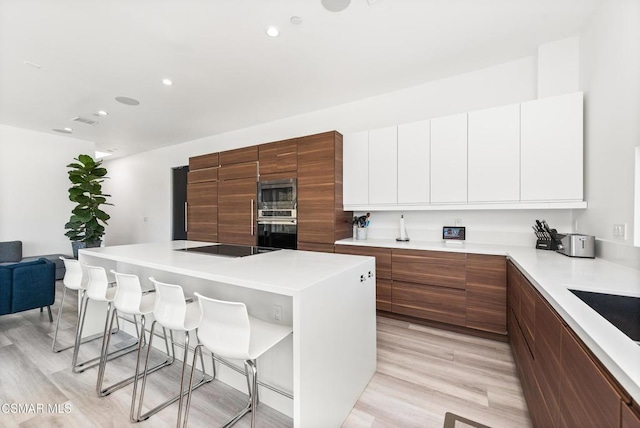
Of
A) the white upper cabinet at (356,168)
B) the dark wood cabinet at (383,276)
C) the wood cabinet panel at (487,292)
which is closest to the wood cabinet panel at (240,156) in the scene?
the white upper cabinet at (356,168)

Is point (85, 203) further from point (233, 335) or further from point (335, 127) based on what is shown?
point (233, 335)

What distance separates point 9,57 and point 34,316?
9.68 ft

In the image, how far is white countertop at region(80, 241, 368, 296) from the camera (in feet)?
4.46

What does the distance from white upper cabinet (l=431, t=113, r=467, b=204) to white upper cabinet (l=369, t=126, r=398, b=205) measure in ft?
1.41

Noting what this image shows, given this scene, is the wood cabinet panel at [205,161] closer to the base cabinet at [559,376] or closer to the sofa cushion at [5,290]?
the sofa cushion at [5,290]

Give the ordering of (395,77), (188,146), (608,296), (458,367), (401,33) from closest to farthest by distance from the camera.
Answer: (608,296) < (458,367) < (401,33) < (395,77) < (188,146)

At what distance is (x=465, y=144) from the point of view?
2.78 metres

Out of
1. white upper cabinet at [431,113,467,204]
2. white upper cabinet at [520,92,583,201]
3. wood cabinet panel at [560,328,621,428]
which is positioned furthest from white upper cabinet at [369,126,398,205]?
wood cabinet panel at [560,328,621,428]

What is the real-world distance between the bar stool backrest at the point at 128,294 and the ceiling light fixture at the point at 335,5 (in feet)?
8.03

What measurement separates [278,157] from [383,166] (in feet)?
5.06

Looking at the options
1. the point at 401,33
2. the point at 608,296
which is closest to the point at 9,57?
the point at 401,33

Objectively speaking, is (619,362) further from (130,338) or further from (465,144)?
(130,338)

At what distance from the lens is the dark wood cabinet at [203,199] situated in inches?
183

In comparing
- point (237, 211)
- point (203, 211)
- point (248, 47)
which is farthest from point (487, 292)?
point (203, 211)
